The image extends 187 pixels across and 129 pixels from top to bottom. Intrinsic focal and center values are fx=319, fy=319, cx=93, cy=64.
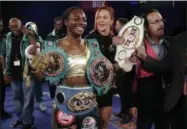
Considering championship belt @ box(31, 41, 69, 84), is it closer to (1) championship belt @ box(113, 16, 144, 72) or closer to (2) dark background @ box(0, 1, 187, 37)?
(2) dark background @ box(0, 1, 187, 37)

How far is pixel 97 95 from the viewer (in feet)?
8.32

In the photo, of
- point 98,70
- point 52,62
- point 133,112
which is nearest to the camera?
point 52,62

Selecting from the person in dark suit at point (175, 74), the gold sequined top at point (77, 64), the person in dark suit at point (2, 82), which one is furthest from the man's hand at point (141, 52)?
the person in dark suit at point (2, 82)

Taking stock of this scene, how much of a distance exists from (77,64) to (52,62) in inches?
7.5

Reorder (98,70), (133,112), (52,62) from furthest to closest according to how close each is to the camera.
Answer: (133,112)
(98,70)
(52,62)

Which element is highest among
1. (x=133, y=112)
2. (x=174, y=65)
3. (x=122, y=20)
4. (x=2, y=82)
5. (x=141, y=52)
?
(x=122, y=20)

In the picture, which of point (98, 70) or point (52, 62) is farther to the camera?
point (98, 70)

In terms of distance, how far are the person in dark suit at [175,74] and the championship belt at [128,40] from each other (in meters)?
0.07

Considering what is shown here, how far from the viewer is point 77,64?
243 centimetres

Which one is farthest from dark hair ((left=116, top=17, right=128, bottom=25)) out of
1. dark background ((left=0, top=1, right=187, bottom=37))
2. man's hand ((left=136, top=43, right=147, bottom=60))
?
man's hand ((left=136, top=43, right=147, bottom=60))

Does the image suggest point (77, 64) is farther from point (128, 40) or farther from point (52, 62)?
point (128, 40)

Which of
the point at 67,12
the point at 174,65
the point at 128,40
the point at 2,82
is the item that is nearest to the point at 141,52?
the point at 128,40

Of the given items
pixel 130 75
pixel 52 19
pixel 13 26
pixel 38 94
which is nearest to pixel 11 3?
pixel 13 26

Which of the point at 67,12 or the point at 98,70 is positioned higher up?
the point at 67,12
